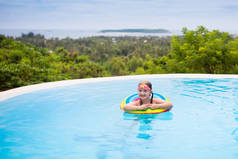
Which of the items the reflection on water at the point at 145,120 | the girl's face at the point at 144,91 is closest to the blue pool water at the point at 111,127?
the reflection on water at the point at 145,120

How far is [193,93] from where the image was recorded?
21.0 feet

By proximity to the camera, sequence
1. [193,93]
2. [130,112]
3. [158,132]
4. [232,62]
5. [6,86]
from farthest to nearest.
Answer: [232,62] < [6,86] < [193,93] < [130,112] < [158,132]

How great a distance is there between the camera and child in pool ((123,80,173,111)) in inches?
160

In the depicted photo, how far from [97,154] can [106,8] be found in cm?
2104

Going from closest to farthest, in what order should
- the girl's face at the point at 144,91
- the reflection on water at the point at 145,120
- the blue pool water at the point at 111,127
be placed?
the blue pool water at the point at 111,127
the reflection on water at the point at 145,120
the girl's face at the point at 144,91

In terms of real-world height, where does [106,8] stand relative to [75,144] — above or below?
above

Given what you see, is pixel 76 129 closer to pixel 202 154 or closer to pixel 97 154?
pixel 97 154

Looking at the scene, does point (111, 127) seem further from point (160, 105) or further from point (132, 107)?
point (160, 105)

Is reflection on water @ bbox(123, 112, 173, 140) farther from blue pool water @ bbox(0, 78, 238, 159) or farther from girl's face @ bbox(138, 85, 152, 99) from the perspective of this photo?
girl's face @ bbox(138, 85, 152, 99)

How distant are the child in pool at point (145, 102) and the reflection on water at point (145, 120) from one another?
22 cm

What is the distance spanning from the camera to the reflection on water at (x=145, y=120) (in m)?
3.62

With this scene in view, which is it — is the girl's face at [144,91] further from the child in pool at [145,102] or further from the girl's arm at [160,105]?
the girl's arm at [160,105]

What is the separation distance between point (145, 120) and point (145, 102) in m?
0.32

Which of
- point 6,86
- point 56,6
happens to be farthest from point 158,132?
point 56,6
